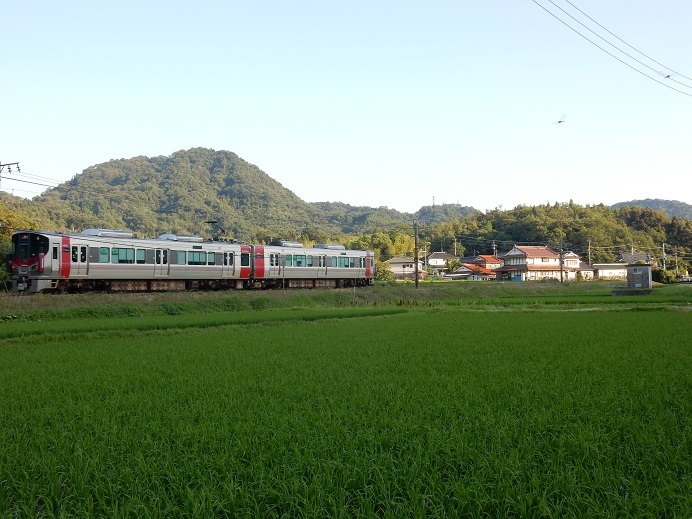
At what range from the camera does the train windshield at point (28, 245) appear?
22891 millimetres

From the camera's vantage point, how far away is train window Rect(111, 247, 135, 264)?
85.5 feet

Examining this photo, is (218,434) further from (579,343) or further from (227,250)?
(227,250)

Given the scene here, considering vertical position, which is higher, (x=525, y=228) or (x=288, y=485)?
(x=525, y=228)

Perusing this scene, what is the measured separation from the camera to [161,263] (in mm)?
28438

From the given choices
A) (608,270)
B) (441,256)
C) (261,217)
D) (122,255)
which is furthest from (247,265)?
(261,217)

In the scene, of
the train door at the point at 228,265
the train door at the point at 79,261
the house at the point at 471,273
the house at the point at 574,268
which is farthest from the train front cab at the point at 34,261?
the house at the point at 574,268

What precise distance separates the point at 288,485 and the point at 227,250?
28716 millimetres

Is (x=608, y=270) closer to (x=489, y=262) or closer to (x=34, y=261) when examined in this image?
(x=489, y=262)

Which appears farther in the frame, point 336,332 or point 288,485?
point 336,332

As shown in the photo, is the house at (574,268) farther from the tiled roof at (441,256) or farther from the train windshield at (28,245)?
the train windshield at (28,245)

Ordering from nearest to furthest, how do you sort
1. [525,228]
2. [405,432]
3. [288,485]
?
1. [288,485]
2. [405,432]
3. [525,228]

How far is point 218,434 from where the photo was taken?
17.6 feet

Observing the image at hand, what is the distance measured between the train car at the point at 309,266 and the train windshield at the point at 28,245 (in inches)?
503

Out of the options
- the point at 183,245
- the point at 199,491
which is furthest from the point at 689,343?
the point at 183,245
